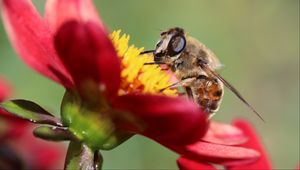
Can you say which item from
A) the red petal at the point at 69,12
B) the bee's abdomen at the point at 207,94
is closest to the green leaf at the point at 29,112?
the red petal at the point at 69,12

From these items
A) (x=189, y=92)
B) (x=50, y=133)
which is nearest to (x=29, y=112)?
(x=50, y=133)

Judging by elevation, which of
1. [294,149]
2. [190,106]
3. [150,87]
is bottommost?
[190,106]

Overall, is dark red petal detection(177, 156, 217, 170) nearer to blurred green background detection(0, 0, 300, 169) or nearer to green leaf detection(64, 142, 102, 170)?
green leaf detection(64, 142, 102, 170)

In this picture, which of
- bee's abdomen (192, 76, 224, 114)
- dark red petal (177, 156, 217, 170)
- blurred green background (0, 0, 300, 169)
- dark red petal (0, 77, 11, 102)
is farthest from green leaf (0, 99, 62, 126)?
blurred green background (0, 0, 300, 169)

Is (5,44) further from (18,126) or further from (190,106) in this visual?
(190,106)

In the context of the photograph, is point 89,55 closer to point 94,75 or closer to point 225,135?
point 94,75

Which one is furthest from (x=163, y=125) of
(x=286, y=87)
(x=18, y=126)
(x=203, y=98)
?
(x=286, y=87)
